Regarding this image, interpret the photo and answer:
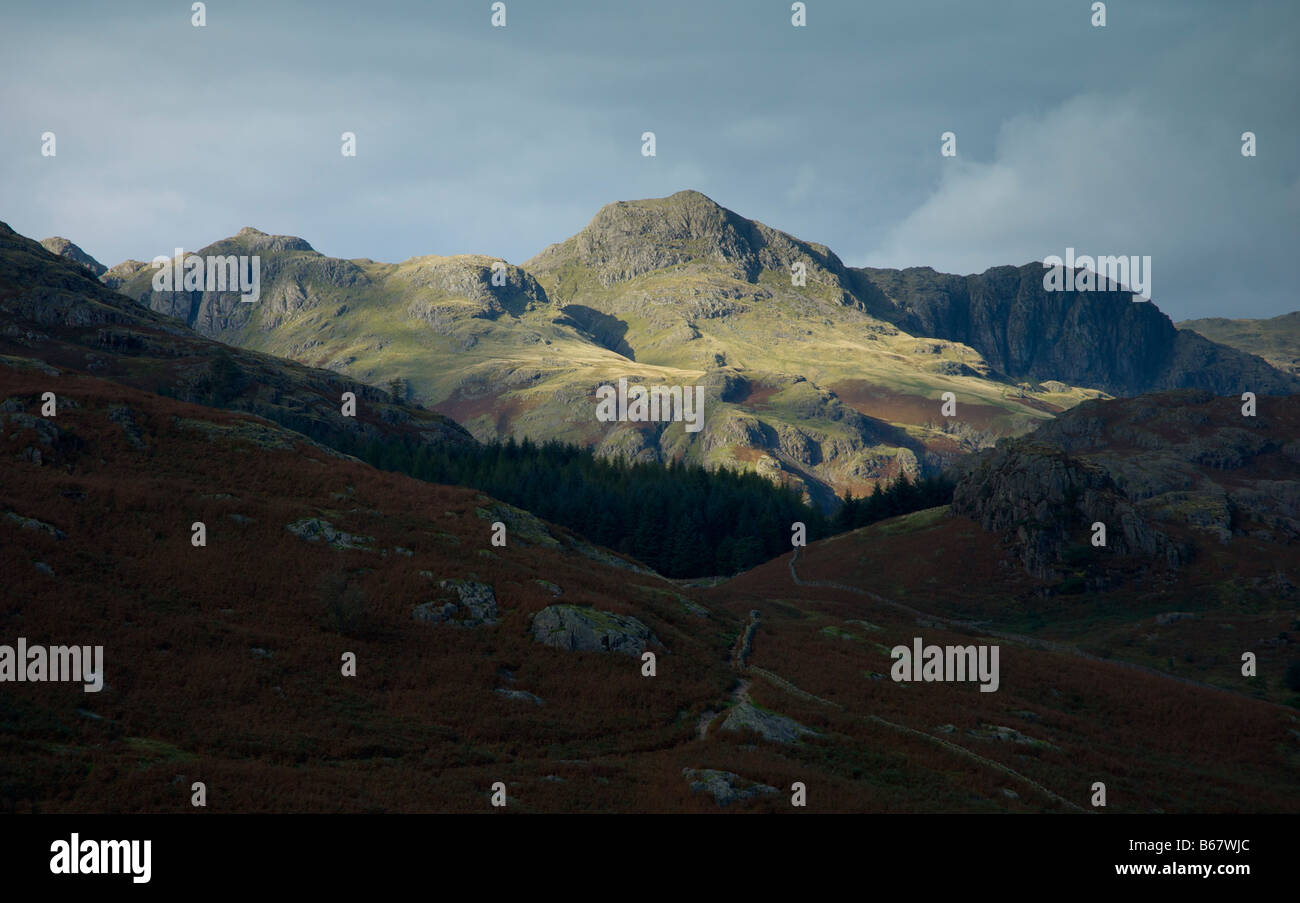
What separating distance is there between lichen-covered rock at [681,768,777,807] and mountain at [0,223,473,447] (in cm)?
13503

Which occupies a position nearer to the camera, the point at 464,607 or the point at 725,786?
the point at 725,786

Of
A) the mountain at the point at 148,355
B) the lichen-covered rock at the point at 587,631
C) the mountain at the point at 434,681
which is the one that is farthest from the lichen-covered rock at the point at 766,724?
the mountain at the point at 148,355

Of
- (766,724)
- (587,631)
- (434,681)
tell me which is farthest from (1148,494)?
(434,681)

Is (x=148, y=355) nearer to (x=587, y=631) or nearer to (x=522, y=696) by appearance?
(x=587, y=631)

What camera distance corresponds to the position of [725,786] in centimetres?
2742

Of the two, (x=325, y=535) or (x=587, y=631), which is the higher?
(x=325, y=535)

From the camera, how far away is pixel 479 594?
46.9 meters

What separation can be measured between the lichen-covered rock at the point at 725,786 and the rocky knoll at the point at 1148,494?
90.0 m

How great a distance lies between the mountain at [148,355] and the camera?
141 meters

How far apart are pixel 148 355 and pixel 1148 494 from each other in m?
191

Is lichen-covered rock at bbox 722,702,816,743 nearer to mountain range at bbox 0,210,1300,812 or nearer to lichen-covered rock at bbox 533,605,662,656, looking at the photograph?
mountain range at bbox 0,210,1300,812

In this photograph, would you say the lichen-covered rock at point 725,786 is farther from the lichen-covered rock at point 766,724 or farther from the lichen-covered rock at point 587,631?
the lichen-covered rock at point 587,631

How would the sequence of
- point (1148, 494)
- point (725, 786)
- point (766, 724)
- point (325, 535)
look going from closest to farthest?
1. point (725, 786)
2. point (766, 724)
3. point (325, 535)
4. point (1148, 494)

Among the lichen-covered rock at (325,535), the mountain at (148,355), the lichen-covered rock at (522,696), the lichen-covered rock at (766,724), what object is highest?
the mountain at (148,355)
